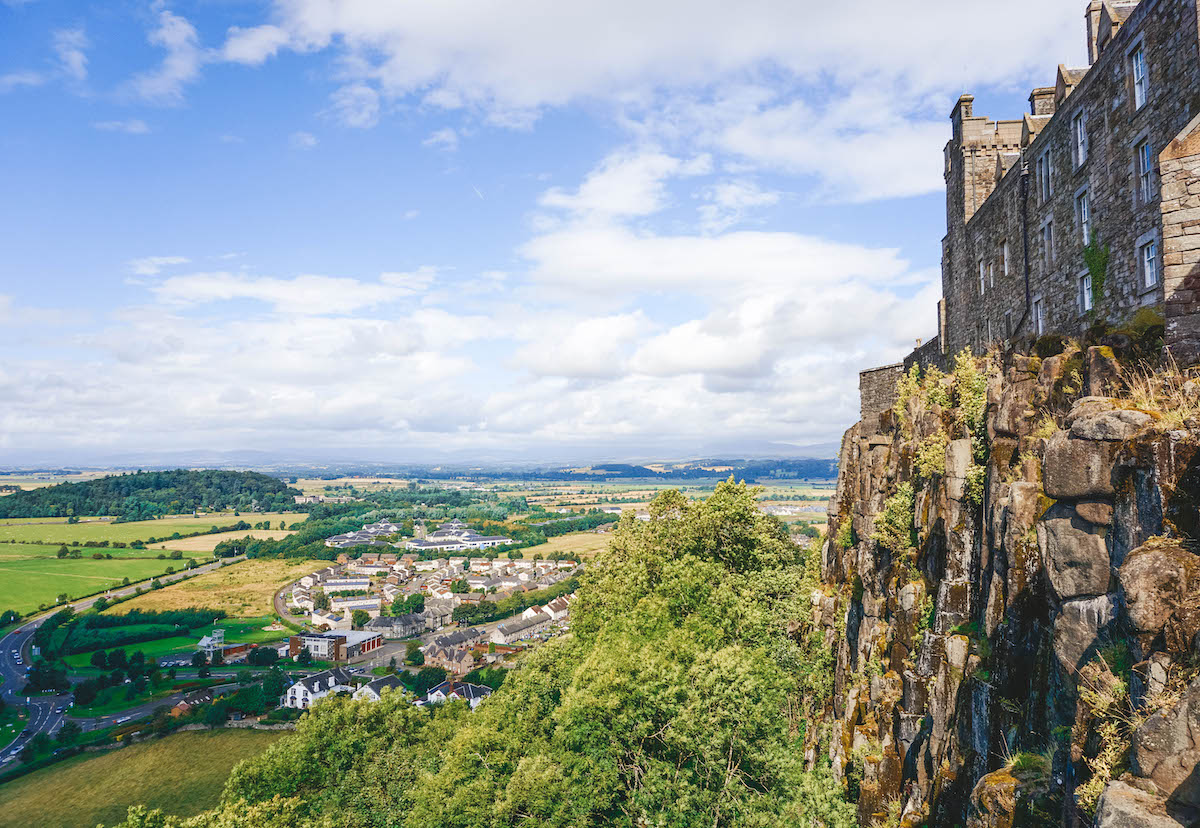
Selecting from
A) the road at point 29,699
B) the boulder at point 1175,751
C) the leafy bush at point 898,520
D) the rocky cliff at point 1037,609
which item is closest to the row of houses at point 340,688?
the road at point 29,699

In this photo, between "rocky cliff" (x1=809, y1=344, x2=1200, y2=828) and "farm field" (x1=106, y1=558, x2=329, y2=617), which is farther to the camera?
"farm field" (x1=106, y1=558, x2=329, y2=617)

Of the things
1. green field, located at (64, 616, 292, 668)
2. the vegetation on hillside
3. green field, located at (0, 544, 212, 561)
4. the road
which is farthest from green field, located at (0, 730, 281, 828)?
green field, located at (0, 544, 212, 561)

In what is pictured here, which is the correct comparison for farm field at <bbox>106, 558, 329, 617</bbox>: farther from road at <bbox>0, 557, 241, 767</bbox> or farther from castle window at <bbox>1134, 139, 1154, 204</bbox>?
castle window at <bbox>1134, 139, 1154, 204</bbox>

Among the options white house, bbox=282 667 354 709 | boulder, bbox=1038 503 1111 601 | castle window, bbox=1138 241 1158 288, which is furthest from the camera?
white house, bbox=282 667 354 709

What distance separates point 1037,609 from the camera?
1114cm

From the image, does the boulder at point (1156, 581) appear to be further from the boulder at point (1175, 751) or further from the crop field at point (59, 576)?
the crop field at point (59, 576)

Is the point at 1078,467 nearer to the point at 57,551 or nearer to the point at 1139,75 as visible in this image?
the point at 1139,75

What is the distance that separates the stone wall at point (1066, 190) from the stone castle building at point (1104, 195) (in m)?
0.04

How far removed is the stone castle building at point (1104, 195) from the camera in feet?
38.9

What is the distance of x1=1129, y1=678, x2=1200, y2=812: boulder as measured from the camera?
6.44m

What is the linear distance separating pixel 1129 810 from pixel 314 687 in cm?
9441

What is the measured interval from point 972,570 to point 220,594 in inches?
6107

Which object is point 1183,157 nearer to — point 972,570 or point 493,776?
point 972,570

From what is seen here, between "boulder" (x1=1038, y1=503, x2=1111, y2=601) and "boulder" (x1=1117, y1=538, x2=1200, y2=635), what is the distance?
162cm
